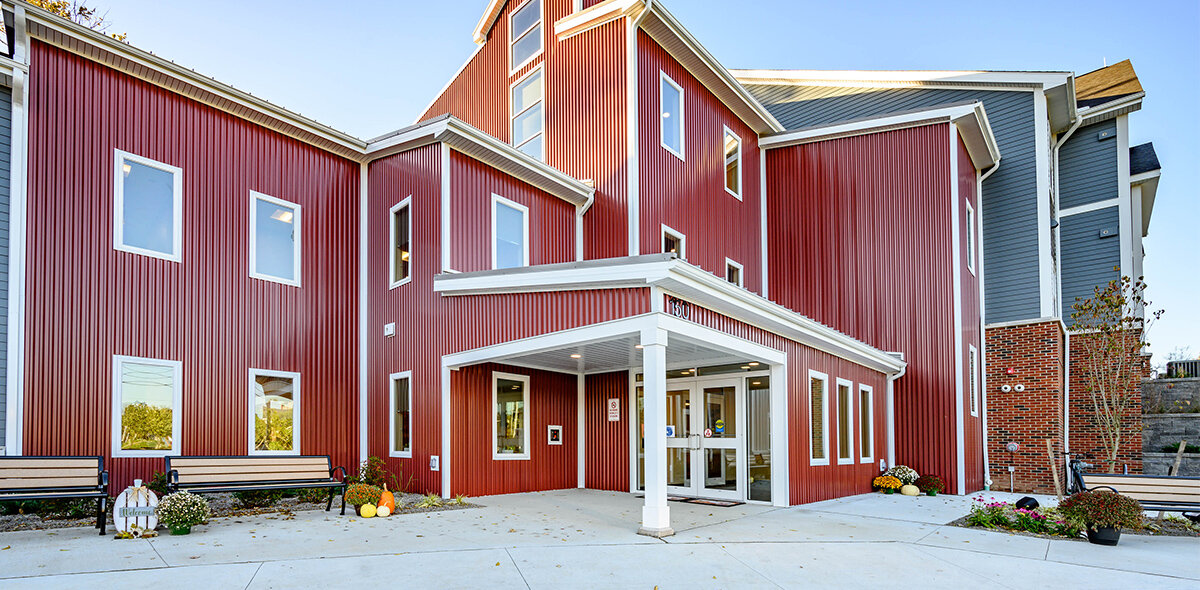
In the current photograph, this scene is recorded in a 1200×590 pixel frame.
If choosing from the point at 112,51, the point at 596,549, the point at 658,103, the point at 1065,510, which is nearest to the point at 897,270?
the point at 658,103

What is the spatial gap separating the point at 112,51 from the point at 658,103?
898 cm

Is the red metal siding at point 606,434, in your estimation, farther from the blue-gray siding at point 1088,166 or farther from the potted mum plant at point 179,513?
the blue-gray siding at point 1088,166

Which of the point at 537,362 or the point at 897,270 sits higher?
the point at 897,270

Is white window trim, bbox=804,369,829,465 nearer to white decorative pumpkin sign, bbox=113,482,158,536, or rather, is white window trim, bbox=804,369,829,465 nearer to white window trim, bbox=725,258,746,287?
white window trim, bbox=725,258,746,287

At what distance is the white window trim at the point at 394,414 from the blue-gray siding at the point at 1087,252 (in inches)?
636

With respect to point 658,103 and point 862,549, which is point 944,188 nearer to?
point 658,103

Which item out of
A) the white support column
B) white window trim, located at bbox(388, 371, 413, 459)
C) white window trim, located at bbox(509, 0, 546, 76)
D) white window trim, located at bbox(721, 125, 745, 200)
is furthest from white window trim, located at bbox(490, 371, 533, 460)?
white window trim, located at bbox(509, 0, 546, 76)

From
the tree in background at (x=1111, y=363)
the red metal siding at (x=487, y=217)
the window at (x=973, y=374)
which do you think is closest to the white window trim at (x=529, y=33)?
the red metal siding at (x=487, y=217)

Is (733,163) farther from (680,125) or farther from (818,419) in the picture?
(818,419)

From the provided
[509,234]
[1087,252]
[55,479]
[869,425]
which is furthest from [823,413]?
[1087,252]

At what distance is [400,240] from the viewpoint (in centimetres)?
1348

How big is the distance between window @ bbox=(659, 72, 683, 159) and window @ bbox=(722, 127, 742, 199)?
5.96ft

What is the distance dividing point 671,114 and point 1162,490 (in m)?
10.2

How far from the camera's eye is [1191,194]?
22.0 meters
